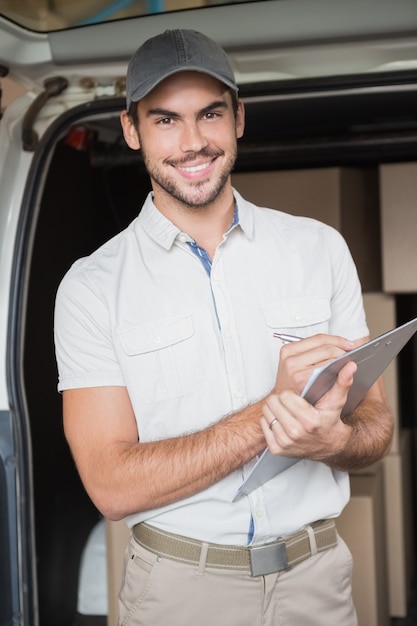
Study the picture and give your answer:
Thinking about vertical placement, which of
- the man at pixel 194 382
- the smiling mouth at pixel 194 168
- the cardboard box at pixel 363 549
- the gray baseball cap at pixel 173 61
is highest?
the gray baseball cap at pixel 173 61

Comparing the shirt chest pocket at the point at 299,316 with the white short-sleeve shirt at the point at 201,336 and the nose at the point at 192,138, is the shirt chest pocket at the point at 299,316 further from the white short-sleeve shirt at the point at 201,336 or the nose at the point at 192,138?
the nose at the point at 192,138

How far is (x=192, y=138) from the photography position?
1.62m

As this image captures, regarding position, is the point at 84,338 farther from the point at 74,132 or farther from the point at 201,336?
the point at 74,132

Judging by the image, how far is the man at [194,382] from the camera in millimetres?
1604

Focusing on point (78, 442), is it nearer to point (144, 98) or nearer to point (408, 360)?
point (144, 98)

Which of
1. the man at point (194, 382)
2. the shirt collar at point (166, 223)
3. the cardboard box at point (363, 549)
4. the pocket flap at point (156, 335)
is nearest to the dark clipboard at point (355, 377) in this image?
the man at point (194, 382)

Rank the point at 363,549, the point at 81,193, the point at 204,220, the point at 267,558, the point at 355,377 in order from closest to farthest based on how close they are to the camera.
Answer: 1. the point at 355,377
2. the point at 267,558
3. the point at 204,220
4. the point at 363,549
5. the point at 81,193

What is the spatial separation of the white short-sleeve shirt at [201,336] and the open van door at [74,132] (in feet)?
1.44

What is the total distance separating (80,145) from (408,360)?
151 centimetres

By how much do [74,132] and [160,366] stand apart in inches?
44.1

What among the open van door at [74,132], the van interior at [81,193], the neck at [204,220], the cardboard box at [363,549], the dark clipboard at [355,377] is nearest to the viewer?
the dark clipboard at [355,377]

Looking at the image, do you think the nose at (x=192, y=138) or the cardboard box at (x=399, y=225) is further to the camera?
the cardboard box at (x=399, y=225)

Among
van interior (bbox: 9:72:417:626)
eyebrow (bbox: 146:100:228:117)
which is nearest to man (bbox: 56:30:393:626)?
eyebrow (bbox: 146:100:228:117)

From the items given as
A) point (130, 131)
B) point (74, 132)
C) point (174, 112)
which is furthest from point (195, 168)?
point (74, 132)
